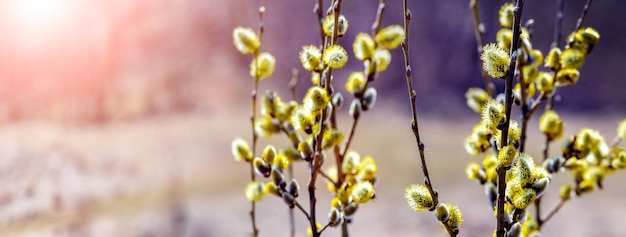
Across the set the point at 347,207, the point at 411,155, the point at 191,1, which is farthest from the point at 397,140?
the point at 347,207

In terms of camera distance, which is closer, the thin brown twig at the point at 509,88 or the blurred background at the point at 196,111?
the thin brown twig at the point at 509,88

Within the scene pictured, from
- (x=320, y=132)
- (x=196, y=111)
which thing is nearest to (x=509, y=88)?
(x=320, y=132)

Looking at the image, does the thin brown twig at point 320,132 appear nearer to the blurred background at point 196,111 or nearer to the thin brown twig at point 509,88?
the thin brown twig at point 509,88

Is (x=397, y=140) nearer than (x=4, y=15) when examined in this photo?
No

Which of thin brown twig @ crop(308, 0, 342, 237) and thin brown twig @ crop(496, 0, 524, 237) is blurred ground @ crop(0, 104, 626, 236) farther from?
thin brown twig @ crop(496, 0, 524, 237)

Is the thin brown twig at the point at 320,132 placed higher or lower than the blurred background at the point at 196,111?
lower

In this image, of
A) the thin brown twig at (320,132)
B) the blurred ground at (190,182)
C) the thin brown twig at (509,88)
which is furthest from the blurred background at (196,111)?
the thin brown twig at (509,88)

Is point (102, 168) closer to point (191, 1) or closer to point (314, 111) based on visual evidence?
point (191, 1)

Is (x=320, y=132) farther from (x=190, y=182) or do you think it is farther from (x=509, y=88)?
(x=190, y=182)
